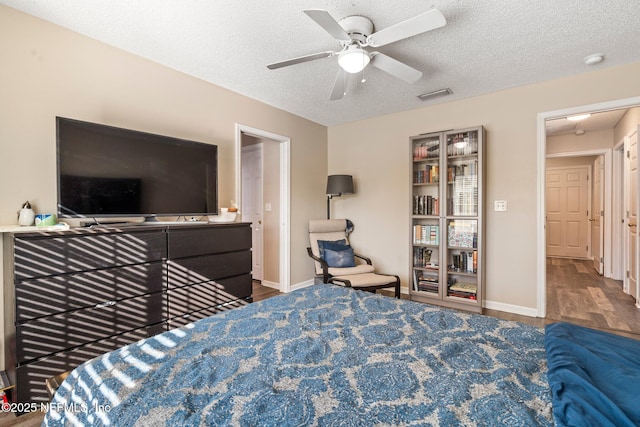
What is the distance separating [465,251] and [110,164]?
3.79 m

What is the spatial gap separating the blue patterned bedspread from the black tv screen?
138cm

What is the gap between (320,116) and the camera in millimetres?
4570

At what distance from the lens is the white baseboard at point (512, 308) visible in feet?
11.4

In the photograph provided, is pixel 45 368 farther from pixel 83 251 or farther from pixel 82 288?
pixel 83 251

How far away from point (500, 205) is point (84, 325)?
418cm

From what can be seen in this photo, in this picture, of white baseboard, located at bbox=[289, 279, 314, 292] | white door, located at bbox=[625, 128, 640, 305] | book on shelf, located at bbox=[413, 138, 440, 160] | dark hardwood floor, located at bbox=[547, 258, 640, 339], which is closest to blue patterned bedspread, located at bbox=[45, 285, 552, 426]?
dark hardwood floor, located at bbox=[547, 258, 640, 339]

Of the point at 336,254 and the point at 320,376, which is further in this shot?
the point at 336,254

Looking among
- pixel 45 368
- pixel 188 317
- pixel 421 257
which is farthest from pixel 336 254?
pixel 45 368

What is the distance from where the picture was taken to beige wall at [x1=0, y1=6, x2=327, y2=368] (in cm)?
209

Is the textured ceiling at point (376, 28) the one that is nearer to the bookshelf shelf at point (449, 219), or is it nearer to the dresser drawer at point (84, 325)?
the bookshelf shelf at point (449, 219)

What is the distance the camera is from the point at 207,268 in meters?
2.71

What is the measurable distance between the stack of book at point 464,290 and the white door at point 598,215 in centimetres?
361

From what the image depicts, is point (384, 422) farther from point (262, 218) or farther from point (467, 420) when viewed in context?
point (262, 218)

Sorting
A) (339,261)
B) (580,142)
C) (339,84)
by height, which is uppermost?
(580,142)
